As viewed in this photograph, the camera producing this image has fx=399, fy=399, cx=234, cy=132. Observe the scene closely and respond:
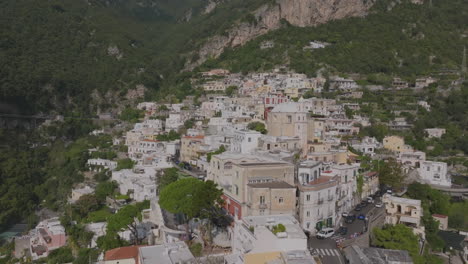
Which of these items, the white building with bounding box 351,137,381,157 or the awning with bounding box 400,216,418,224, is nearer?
the awning with bounding box 400,216,418,224

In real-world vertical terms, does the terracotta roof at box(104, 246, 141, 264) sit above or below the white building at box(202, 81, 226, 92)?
below

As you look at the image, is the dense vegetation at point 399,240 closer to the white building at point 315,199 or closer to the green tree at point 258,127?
the white building at point 315,199

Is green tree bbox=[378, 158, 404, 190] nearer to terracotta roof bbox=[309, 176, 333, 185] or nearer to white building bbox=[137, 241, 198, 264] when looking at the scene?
terracotta roof bbox=[309, 176, 333, 185]

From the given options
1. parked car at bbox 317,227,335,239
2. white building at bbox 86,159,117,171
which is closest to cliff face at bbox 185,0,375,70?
white building at bbox 86,159,117,171

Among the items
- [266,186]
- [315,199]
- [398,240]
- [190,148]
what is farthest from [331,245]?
[190,148]

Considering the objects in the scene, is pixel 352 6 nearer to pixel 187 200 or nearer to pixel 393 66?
pixel 393 66

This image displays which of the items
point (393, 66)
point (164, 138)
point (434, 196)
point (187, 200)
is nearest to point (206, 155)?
point (164, 138)

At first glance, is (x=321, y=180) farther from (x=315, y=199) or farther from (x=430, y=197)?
(x=430, y=197)
